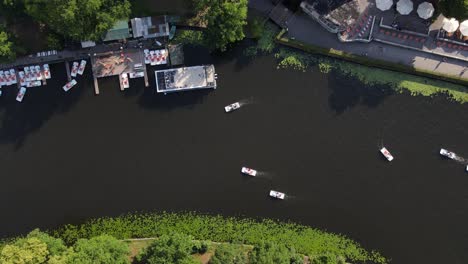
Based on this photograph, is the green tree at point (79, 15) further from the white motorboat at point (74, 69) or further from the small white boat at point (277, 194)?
the small white boat at point (277, 194)

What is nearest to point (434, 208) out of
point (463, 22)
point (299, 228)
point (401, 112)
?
point (401, 112)

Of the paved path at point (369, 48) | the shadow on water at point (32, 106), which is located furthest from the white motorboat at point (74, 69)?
the paved path at point (369, 48)

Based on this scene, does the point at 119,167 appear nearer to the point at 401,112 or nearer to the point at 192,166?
the point at 192,166

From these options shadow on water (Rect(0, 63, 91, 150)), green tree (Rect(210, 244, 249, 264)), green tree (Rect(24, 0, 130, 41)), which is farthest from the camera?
shadow on water (Rect(0, 63, 91, 150))

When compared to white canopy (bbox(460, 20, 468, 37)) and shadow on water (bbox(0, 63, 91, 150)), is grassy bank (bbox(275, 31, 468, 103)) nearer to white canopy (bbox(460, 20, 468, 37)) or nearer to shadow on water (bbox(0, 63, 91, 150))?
white canopy (bbox(460, 20, 468, 37))

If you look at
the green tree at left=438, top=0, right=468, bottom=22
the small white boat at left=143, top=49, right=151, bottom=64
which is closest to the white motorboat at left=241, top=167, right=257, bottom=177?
the small white boat at left=143, top=49, right=151, bottom=64

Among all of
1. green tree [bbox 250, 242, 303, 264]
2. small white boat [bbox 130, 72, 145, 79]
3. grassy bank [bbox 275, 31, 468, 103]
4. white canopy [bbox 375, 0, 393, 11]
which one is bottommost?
green tree [bbox 250, 242, 303, 264]

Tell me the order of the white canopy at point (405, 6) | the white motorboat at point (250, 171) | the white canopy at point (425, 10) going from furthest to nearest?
the white motorboat at point (250, 171), the white canopy at point (405, 6), the white canopy at point (425, 10)
